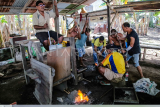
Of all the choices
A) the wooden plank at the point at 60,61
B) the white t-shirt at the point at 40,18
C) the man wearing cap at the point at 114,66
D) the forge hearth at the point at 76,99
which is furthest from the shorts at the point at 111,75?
the white t-shirt at the point at 40,18

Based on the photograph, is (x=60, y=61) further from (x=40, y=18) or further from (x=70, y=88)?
(x=40, y=18)

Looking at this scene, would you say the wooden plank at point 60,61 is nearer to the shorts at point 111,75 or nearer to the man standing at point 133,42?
the shorts at point 111,75

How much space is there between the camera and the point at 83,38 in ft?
17.8

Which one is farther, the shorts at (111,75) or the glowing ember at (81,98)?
the shorts at (111,75)

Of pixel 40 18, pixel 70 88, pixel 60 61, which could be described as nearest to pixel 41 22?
pixel 40 18

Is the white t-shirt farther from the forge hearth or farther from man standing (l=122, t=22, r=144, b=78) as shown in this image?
man standing (l=122, t=22, r=144, b=78)

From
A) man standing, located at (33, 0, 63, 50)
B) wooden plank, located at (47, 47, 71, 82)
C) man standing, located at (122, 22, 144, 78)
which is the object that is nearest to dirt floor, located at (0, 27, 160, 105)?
wooden plank, located at (47, 47, 71, 82)

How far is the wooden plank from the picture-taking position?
9.91ft

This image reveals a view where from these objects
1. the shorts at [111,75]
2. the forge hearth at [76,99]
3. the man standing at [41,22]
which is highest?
the man standing at [41,22]

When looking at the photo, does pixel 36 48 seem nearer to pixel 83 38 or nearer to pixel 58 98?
pixel 58 98

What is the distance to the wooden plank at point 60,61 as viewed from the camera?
3019mm

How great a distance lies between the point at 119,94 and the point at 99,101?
59 centimetres

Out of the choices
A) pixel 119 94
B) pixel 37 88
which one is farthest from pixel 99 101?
pixel 37 88

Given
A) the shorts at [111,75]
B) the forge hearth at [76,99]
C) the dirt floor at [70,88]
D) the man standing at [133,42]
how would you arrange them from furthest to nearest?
the man standing at [133,42]
the shorts at [111,75]
the dirt floor at [70,88]
the forge hearth at [76,99]
